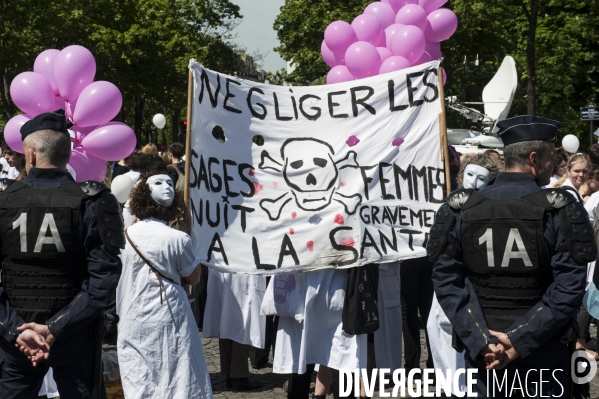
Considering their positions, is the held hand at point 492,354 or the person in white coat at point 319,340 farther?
the person in white coat at point 319,340

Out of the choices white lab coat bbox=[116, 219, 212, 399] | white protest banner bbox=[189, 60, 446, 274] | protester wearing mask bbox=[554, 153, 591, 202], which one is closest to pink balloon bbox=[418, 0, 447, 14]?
protester wearing mask bbox=[554, 153, 591, 202]

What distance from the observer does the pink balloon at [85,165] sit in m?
6.83

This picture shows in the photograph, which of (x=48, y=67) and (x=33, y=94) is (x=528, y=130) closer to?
(x=33, y=94)

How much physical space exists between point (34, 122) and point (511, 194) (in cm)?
238

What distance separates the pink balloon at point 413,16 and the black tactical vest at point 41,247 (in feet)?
17.7

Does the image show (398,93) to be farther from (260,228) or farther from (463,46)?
(463,46)

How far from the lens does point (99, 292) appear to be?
4.47 m

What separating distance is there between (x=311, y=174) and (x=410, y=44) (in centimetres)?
256

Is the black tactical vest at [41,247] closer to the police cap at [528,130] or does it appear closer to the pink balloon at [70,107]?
the police cap at [528,130]

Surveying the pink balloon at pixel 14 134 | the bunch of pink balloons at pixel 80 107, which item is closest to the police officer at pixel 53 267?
the bunch of pink balloons at pixel 80 107

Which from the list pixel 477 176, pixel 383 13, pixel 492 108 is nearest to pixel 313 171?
pixel 477 176

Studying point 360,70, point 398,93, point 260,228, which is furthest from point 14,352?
point 360,70

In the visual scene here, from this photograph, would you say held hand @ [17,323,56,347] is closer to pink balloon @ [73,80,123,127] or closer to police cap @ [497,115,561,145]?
police cap @ [497,115,561,145]

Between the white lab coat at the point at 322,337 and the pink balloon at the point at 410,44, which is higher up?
the pink balloon at the point at 410,44
